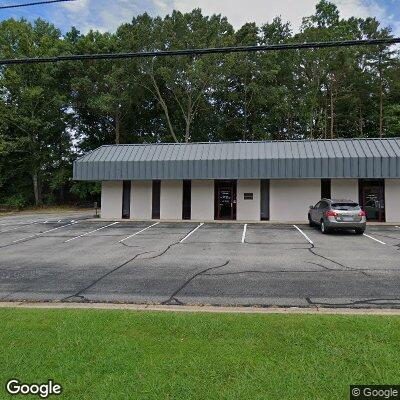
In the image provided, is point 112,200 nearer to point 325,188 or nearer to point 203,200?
point 203,200

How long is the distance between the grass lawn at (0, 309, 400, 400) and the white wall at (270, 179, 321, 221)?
20603 millimetres

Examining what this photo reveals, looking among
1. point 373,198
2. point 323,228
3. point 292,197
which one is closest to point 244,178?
point 292,197

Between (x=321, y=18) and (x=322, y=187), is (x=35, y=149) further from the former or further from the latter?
(x=321, y=18)

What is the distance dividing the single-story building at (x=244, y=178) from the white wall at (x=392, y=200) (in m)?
0.06

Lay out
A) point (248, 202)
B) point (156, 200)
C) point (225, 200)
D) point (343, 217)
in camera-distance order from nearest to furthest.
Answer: point (343, 217), point (248, 202), point (225, 200), point (156, 200)

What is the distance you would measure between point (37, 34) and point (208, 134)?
26.9 m

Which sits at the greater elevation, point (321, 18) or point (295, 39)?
point (321, 18)

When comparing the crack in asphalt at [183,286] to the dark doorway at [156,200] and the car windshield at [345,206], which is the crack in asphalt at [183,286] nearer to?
the car windshield at [345,206]

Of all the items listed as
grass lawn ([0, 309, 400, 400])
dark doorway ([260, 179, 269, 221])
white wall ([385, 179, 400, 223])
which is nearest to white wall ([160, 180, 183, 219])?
dark doorway ([260, 179, 269, 221])

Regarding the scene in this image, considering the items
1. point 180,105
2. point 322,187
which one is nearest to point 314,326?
point 322,187

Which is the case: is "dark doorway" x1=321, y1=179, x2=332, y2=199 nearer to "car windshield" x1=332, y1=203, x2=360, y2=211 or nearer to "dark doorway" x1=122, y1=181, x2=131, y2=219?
"car windshield" x1=332, y1=203, x2=360, y2=211

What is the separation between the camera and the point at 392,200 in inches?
1001

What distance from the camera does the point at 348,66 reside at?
147 ft

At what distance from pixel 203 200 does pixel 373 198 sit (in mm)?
11877
